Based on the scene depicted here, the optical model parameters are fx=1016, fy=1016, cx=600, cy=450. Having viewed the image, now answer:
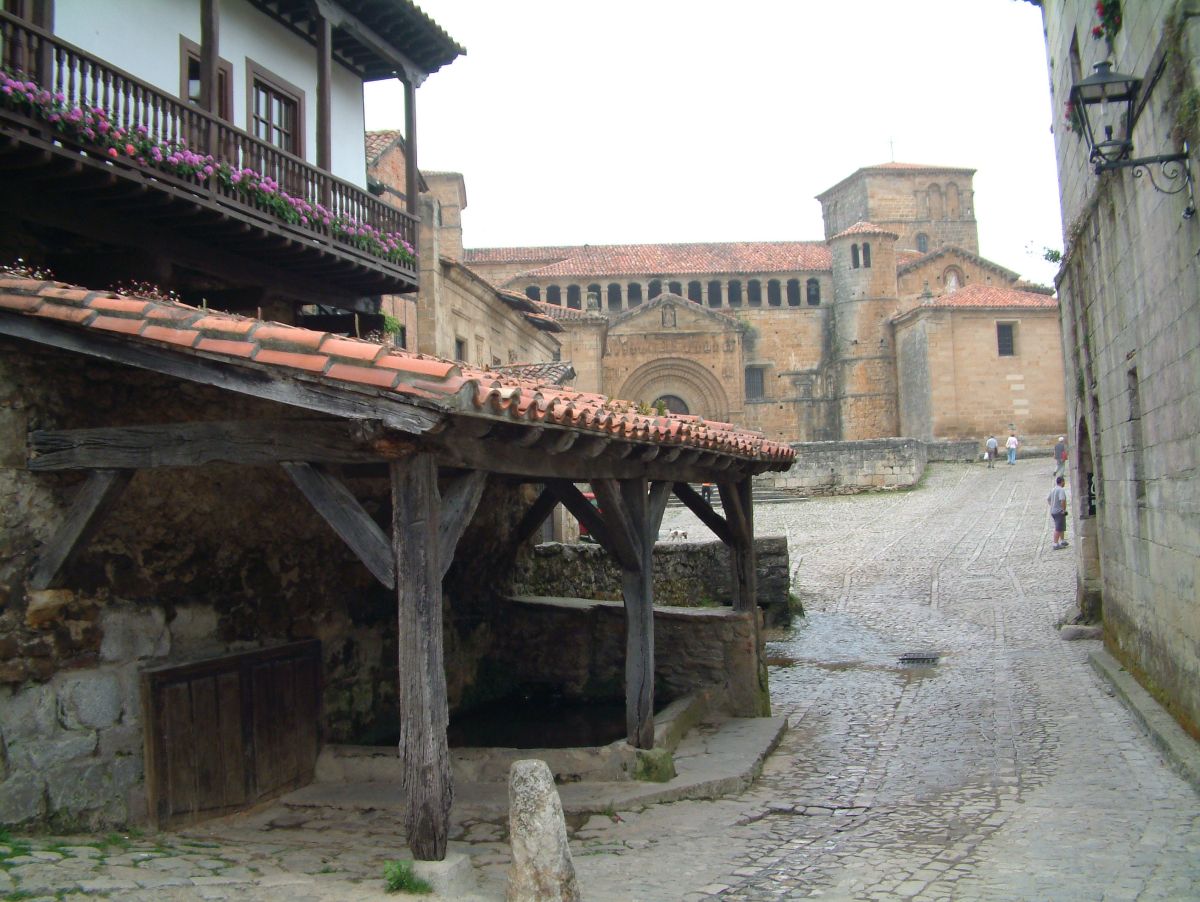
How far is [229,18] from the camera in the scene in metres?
9.29

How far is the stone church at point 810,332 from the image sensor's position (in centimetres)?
3878

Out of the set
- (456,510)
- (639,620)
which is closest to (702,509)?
(639,620)

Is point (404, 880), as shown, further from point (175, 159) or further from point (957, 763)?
point (175, 159)

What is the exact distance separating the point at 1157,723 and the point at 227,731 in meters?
6.96

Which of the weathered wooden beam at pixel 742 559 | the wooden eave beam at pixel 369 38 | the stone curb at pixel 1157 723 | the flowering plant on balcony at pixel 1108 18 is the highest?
the wooden eave beam at pixel 369 38

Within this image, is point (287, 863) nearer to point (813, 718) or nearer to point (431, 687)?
point (431, 687)

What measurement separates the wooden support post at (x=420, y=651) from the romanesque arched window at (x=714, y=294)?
4294cm

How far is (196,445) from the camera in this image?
17.0ft

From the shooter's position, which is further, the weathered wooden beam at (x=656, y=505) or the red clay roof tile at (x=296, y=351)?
the weathered wooden beam at (x=656, y=505)

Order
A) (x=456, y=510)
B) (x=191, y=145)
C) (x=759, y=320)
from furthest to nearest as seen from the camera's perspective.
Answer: (x=759, y=320) < (x=191, y=145) < (x=456, y=510)

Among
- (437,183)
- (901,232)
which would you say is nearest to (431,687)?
(437,183)

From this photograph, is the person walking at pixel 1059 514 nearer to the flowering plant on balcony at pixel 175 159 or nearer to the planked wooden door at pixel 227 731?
the flowering plant on balcony at pixel 175 159

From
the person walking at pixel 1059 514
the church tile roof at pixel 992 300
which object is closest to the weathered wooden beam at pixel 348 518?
the person walking at pixel 1059 514

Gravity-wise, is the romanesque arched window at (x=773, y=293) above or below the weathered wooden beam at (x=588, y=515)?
above
